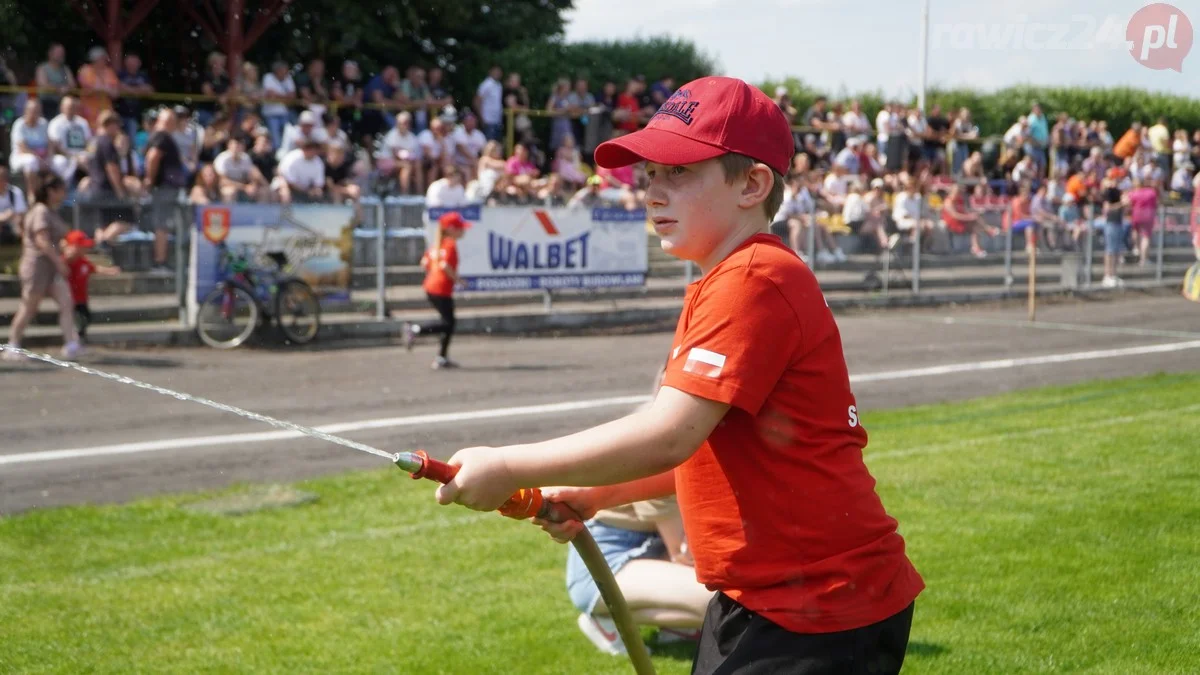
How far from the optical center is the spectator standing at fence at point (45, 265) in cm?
1441

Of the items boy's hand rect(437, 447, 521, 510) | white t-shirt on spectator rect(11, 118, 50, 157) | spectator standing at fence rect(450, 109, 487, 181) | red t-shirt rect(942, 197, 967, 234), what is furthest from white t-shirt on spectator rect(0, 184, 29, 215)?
red t-shirt rect(942, 197, 967, 234)

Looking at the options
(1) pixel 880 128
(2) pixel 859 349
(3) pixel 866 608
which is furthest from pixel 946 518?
(1) pixel 880 128

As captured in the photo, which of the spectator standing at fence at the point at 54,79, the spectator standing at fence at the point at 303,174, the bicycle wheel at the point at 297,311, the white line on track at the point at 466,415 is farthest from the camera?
the spectator standing at fence at the point at 303,174

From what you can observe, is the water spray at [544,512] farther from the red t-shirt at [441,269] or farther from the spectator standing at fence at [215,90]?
the spectator standing at fence at [215,90]

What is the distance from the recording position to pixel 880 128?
94.9 feet

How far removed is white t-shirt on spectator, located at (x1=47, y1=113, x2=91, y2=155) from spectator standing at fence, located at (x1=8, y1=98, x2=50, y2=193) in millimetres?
103

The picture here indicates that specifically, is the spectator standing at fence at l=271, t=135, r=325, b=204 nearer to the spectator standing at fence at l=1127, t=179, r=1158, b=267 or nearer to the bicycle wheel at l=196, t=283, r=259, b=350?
the bicycle wheel at l=196, t=283, r=259, b=350

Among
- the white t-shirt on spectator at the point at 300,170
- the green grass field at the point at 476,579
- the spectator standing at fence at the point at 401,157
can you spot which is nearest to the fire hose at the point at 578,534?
the green grass field at the point at 476,579

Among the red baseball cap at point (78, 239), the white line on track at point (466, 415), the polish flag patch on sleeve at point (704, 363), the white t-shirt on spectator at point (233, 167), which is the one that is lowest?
the white line on track at point (466, 415)

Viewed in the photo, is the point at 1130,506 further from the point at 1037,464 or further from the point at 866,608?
the point at 866,608

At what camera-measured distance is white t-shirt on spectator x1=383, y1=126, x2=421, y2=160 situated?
2152 cm

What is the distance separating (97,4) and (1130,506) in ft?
56.0

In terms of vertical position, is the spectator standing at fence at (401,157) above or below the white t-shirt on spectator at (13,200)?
above

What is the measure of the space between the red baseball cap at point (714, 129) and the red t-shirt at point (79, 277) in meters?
13.6
